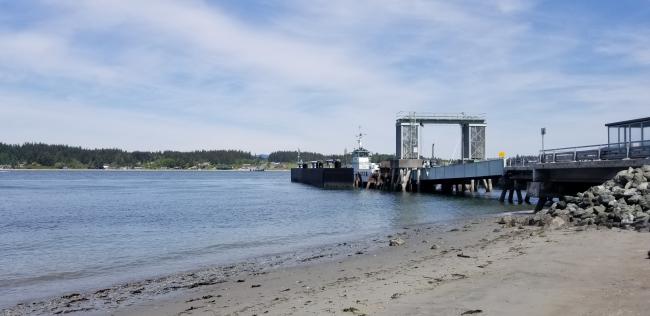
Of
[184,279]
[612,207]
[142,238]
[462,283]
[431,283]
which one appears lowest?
[142,238]

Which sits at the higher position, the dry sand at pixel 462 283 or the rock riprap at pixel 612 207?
the rock riprap at pixel 612 207

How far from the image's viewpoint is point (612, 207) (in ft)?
56.0

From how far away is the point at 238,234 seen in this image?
998 inches

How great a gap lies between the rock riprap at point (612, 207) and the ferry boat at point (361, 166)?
5814cm

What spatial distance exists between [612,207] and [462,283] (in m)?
10.1

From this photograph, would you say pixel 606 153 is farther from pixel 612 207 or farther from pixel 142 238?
pixel 142 238

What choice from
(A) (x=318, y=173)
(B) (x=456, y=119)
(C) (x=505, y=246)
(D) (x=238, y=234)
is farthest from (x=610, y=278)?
(A) (x=318, y=173)

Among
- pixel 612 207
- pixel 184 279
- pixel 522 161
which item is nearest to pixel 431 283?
pixel 184 279

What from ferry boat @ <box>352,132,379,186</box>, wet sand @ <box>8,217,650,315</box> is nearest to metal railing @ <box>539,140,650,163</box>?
wet sand @ <box>8,217,650,315</box>

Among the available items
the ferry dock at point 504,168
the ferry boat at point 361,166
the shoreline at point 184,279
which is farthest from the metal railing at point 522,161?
the ferry boat at point 361,166

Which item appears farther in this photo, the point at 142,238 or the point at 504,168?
the point at 504,168

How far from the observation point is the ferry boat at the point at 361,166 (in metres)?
80.2

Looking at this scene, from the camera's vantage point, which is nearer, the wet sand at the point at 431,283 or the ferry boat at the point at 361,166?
the wet sand at the point at 431,283

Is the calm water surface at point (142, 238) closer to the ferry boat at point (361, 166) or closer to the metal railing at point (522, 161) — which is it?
the metal railing at point (522, 161)
